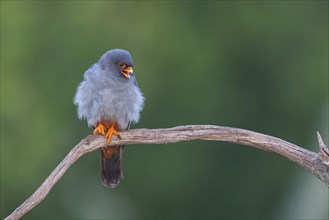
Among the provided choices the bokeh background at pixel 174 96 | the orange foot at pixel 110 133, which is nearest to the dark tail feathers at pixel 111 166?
the orange foot at pixel 110 133

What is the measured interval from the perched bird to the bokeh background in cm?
783

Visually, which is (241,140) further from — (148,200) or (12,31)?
(12,31)

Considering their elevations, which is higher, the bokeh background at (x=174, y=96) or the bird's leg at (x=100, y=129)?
the bokeh background at (x=174, y=96)

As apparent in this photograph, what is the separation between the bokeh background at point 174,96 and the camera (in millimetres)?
20094

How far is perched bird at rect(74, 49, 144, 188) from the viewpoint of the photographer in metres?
10.3

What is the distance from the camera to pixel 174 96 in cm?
2202

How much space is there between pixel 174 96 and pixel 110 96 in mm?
11751

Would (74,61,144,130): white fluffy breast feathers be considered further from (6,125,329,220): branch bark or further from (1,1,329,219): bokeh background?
(1,1,329,219): bokeh background

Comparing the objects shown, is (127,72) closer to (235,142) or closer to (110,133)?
(110,133)

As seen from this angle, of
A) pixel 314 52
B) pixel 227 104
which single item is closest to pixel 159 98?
pixel 227 104

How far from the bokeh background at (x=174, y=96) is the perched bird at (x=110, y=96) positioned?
7833 millimetres

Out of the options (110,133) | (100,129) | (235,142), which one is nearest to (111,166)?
(100,129)

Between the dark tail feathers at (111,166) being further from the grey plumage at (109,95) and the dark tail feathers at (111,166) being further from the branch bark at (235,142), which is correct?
the branch bark at (235,142)

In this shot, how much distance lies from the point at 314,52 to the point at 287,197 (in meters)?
6.11
